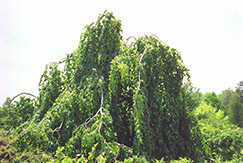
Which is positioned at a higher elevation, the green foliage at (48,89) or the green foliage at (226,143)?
the green foliage at (48,89)

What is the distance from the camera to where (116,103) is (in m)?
3.90

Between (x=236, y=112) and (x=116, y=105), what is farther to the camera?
(x=236, y=112)

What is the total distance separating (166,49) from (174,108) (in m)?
1.14

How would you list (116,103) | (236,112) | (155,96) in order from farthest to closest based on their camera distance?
(236,112) < (116,103) < (155,96)

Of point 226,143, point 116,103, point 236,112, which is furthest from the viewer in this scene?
point 236,112

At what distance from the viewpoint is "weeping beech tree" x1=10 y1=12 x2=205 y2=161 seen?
3.37 meters

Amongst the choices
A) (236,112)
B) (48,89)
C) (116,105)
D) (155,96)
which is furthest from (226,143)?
(236,112)

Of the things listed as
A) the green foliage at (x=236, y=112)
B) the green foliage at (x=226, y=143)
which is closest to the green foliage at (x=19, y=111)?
the green foliage at (x=226, y=143)

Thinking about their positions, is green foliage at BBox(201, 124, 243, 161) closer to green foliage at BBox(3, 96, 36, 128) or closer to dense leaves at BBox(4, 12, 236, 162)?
dense leaves at BBox(4, 12, 236, 162)

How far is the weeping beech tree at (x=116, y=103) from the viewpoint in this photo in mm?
3365

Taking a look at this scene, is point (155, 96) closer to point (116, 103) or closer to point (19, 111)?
point (116, 103)

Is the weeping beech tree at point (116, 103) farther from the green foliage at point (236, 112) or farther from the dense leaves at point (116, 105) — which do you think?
the green foliage at point (236, 112)

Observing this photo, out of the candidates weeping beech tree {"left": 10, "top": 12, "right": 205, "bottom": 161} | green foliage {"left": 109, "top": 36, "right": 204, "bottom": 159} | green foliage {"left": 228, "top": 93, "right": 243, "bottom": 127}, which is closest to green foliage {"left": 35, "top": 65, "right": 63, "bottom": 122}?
weeping beech tree {"left": 10, "top": 12, "right": 205, "bottom": 161}

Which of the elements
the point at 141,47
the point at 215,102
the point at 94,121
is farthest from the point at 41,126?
the point at 215,102
